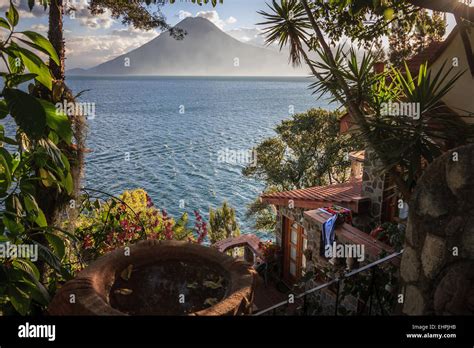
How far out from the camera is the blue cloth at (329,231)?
23.3 ft

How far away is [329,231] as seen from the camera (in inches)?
282

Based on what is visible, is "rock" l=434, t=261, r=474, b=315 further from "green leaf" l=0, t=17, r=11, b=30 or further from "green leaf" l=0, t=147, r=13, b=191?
"green leaf" l=0, t=17, r=11, b=30

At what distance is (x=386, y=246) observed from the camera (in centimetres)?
612

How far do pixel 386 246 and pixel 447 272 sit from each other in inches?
151

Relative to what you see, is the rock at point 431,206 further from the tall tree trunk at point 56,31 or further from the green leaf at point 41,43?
the tall tree trunk at point 56,31

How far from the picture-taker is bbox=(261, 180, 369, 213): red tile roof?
28.3 feet

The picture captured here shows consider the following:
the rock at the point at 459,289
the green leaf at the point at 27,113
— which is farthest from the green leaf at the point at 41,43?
the rock at the point at 459,289

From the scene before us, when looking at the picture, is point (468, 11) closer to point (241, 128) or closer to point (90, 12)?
point (90, 12)

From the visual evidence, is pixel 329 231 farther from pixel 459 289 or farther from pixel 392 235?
pixel 459 289

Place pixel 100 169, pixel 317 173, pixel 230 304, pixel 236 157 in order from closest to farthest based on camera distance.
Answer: pixel 230 304, pixel 317 173, pixel 100 169, pixel 236 157

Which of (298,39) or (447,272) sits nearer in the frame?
(447,272)

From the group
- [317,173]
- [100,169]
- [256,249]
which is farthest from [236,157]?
[256,249]

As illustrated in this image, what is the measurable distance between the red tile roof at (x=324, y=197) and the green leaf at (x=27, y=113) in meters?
7.80

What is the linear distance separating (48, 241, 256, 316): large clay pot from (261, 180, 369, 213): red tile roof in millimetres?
6722
